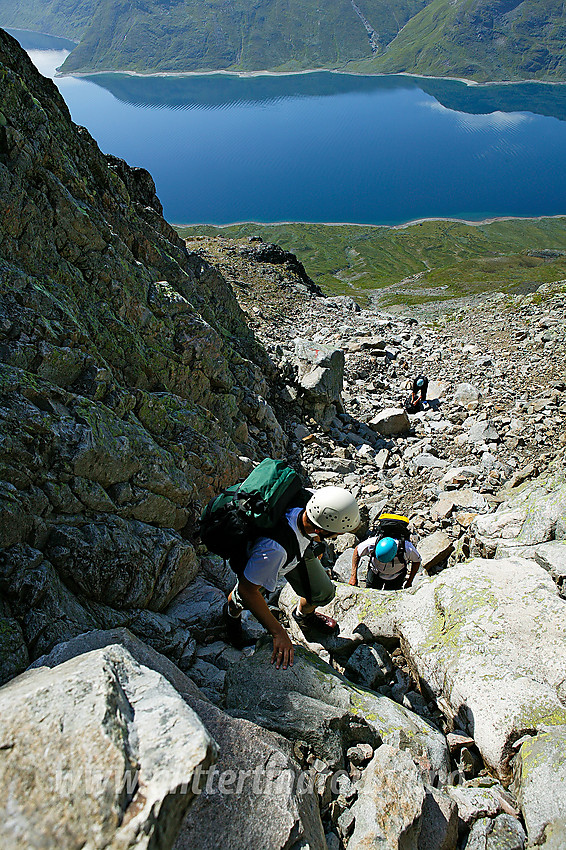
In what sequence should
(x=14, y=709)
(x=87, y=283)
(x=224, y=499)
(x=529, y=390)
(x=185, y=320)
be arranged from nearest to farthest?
1. (x=14, y=709)
2. (x=224, y=499)
3. (x=87, y=283)
4. (x=185, y=320)
5. (x=529, y=390)

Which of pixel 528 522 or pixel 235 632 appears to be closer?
pixel 235 632

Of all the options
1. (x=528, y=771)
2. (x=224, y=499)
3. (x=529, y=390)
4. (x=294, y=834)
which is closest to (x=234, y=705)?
(x=294, y=834)

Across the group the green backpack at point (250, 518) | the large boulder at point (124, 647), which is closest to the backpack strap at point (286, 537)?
the green backpack at point (250, 518)

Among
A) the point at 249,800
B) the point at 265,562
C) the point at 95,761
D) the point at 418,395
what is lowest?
the point at 418,395

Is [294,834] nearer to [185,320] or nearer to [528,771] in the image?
[528,771]

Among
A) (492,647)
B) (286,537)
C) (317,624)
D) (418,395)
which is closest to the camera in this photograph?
(286,537)

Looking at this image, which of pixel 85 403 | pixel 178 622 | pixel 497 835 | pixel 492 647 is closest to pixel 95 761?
pixel 178 622

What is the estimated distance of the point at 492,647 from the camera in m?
7.40

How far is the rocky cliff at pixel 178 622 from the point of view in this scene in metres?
3.71

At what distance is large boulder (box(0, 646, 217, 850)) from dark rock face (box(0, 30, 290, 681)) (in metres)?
1.90

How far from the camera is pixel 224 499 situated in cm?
664

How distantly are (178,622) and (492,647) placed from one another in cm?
503

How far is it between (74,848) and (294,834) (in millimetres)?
2302

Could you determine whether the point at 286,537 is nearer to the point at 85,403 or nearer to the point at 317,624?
the point at 317,624
